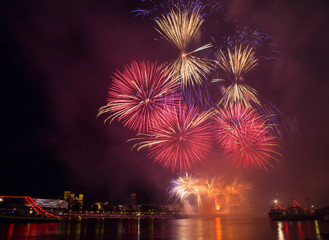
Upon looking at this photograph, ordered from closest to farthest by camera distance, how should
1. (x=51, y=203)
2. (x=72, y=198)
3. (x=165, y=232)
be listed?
(x=165, y=232) < (x=51, y=203) < (x=72, y=198)

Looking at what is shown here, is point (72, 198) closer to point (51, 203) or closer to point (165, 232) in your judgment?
point (51, 203)

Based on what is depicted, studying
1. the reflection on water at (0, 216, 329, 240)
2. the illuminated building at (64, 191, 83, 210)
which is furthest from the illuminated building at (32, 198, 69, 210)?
the reflection on water at (0, 216, 329, 240)

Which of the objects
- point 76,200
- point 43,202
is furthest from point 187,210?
point 43,202

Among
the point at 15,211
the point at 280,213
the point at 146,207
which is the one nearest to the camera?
the point at 15,211

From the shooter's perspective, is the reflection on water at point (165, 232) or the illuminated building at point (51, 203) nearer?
the reflection on water at point (165, 232)

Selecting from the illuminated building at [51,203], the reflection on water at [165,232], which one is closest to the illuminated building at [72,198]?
the illuminated building at [51,203]

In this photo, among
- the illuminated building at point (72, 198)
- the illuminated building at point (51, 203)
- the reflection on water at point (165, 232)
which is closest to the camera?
the reflection on water at point (165, 232)

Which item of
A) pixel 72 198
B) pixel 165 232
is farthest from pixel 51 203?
pixel 165 232

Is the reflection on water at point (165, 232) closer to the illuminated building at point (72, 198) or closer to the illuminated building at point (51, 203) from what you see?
the illuminated building at point (51, 203)

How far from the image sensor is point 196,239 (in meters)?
23.2

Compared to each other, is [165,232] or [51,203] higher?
[51,203]

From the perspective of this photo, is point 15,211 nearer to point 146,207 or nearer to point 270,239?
point 270,239

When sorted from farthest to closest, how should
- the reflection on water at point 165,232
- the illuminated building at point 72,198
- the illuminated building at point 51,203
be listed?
the illuminated building at point 72,198 < the illuminated building at point 51,203 < the reflection on water at point 165,232

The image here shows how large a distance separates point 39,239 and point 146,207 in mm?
184258
